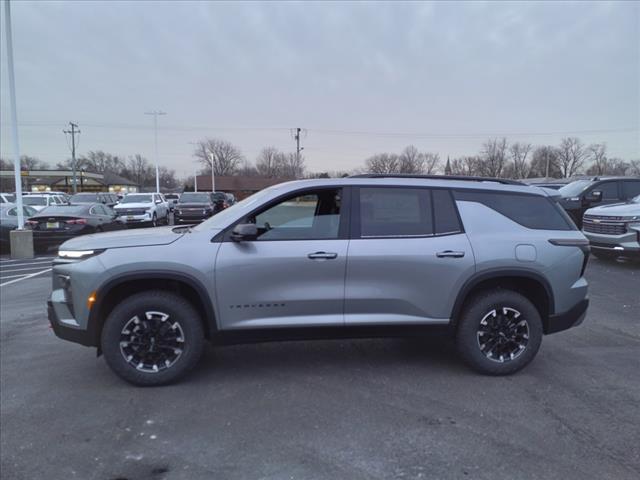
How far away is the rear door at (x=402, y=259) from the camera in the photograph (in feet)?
12.9

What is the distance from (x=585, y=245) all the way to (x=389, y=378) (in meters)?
2.27

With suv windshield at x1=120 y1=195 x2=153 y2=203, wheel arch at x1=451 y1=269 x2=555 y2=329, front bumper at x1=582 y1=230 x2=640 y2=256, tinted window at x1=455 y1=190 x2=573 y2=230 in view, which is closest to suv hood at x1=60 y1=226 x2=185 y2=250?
wheel arch at x1=451 y1=269 x2=555 y2=329

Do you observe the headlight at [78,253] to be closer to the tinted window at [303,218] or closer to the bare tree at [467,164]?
the tinted window at [303,218]

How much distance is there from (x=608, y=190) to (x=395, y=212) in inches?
509

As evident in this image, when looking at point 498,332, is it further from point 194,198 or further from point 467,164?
point 467,164

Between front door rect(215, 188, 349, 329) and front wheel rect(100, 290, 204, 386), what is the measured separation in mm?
317

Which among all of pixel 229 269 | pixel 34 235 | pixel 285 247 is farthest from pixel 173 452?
pixel 34 235

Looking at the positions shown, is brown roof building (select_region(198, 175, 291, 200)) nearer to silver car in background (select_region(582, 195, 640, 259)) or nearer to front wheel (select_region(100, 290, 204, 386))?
silver car in background (select_region(582, 195, 640, 259))

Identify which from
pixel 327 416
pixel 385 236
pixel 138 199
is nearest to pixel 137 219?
pixel 138 199

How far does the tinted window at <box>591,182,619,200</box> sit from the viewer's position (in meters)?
13.9

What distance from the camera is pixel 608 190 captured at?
13961mm

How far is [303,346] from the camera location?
4.98m

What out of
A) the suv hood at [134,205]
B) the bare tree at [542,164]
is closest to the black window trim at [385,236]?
the suv hood at [134,205]

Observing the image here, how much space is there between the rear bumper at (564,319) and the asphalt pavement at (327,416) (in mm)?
438
